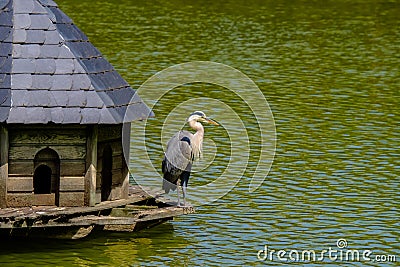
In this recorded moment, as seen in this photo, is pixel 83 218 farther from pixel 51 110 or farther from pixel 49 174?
pixel 51 110

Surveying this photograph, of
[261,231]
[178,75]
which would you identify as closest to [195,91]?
[178,75]

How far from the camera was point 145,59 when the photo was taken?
104 feet

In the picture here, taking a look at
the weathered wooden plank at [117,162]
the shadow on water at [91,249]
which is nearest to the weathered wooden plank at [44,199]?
the shadow on water at [91,249]

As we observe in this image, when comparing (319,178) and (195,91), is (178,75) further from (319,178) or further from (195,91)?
(319,178)

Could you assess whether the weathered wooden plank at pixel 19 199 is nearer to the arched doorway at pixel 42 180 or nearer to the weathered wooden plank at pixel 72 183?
the arched doorway at pixel 42 180

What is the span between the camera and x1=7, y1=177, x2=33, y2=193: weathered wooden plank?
1612 cm

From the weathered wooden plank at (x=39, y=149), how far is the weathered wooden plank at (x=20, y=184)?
0.28 m

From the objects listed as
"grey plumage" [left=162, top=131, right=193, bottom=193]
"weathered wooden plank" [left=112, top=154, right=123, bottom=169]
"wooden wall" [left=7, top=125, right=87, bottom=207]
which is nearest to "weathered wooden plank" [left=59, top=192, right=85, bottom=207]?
"wooden wall" [left=7, top=125, right=87, bottom=207]

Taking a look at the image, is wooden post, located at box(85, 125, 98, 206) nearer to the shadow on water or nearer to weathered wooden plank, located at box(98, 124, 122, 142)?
weathered wooden plank, located at box(98, 124, 122, 142)

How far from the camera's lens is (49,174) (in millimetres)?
16453

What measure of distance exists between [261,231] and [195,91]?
34.6ft

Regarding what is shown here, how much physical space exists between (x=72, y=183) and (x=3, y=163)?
0.95 m

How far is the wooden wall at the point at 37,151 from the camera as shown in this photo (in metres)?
16.1

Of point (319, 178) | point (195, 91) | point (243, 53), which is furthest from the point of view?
point (243, 53)
